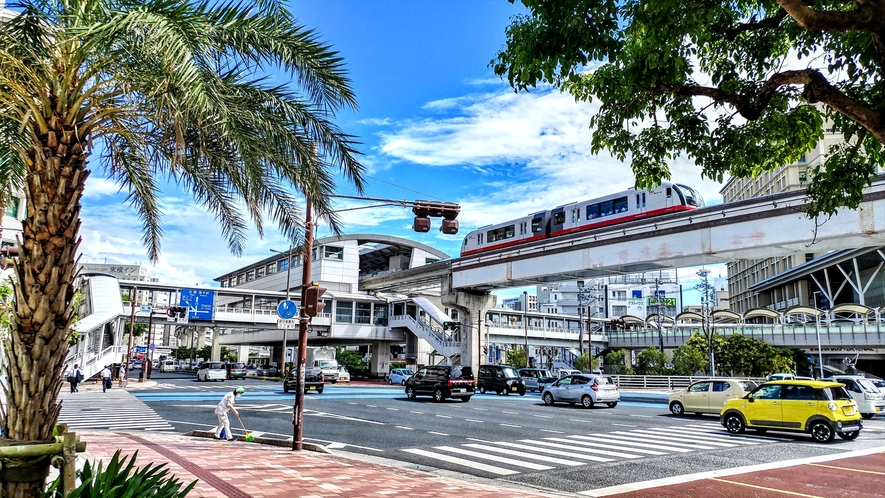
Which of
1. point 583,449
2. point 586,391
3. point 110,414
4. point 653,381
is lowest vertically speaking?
point 653,381

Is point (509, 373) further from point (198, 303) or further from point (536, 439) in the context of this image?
point (198, 303)

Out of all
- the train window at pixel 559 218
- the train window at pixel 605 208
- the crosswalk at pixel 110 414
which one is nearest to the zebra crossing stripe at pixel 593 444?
the crosswalk at pixel 110 414

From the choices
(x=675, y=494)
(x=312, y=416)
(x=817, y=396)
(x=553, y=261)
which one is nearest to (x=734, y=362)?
(x=553, y=261)

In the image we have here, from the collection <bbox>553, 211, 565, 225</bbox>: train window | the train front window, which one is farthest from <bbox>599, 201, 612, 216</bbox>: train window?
the train front window

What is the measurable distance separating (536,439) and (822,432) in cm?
785

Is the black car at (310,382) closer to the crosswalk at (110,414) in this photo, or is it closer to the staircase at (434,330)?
the crosswalk at (110,414)

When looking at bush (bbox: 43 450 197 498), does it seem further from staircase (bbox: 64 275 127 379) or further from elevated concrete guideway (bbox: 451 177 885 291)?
staircase (bbox: 64 275 127 379)

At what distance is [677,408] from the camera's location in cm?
2494

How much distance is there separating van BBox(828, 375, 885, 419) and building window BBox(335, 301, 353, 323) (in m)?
50.6

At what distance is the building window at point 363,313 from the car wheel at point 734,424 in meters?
52.8

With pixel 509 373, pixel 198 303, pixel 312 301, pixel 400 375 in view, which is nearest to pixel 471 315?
pixel 509 373

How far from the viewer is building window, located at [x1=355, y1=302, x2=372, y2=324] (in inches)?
2736

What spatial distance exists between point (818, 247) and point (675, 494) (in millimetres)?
18689

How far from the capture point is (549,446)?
1534 cm
